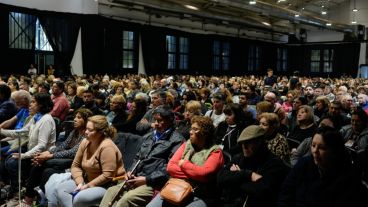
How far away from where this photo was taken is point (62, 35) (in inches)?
713

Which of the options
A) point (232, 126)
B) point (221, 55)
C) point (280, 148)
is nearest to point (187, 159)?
point (280, 148)

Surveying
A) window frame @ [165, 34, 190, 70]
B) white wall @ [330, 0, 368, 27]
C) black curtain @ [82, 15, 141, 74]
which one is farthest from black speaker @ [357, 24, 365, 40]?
black curtain @ [82, 15, 141, 74]

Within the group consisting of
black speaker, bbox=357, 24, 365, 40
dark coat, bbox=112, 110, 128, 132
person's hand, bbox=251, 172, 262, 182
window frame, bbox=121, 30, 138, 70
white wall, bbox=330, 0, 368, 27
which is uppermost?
white wall, bbox=330, 0, 368, 27

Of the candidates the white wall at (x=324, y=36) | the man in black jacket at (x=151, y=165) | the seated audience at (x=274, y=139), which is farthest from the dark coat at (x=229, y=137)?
the white wall at (x=324, y=36)

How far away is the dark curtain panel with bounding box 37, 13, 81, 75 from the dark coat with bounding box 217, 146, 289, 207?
15520 mm

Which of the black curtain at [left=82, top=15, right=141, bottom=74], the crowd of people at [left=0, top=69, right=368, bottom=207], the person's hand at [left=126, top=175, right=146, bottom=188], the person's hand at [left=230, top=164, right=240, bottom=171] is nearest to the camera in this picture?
the crowd of people at [left=0, top=69, right=368, bottom=207]

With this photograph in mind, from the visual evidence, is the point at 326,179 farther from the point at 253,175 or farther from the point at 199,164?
the point at 199,164

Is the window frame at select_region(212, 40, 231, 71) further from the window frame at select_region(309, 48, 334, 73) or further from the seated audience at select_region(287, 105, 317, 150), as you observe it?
the seated audience at select_region(287, 105, 317, 150)

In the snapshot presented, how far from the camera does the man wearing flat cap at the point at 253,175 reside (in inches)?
125

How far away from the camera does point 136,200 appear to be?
3.90 meters

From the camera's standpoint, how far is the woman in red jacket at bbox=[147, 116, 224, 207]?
3.62 metres

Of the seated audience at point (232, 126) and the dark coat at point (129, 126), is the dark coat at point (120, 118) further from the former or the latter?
the seated audience at point (232, 126)

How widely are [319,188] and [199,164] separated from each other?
48.2 inches

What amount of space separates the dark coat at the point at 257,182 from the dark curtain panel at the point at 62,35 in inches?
611
